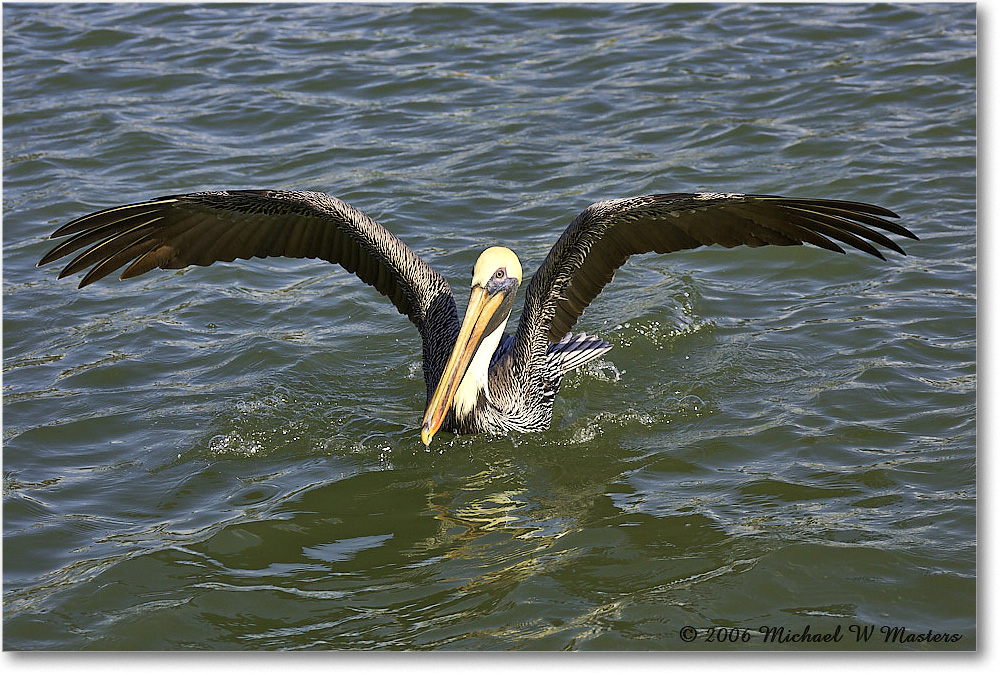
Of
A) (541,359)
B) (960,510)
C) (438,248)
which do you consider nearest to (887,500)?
(960,510)

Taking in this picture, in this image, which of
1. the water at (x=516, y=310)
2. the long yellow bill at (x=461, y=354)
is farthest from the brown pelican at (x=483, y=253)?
the water at (x=516, y=310)

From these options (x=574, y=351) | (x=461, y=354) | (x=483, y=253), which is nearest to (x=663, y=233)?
(x=483, y=253)

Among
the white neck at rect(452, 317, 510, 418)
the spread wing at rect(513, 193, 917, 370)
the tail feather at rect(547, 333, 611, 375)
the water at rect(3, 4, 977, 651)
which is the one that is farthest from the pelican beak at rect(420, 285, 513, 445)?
the tail feather at rect(547, 333, 611, 375)

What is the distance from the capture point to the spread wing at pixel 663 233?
4.59 m

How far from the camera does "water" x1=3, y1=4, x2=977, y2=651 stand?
13.5ft

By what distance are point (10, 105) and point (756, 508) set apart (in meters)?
7.48

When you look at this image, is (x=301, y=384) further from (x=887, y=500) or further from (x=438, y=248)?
Answer: (x=887, y=500)

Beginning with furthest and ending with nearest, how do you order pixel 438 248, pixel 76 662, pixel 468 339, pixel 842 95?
pixel 842 95
pixel 438 248
pixel 468 339
pixel 76 662

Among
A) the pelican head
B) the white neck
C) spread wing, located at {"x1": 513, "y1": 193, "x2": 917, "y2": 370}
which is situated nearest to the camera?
spread wing, located at {"x1": 513, "y1": 193, "x2": 917, "y2": 370}

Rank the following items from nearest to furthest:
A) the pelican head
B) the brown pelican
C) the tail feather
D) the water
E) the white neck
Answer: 1. the water
2. the brown pelican
3. the pelican head
4. the white neck
5. the tail feather

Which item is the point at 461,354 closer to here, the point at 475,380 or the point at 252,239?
the point at 475,380

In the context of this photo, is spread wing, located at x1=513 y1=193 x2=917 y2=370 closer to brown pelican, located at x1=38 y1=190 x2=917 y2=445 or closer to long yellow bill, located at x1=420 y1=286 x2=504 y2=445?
brown pelican, located at x1=38 y1=190 x2=917 y2=445

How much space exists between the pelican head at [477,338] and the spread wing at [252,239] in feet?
0.94

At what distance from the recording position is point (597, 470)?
505 centimetres
